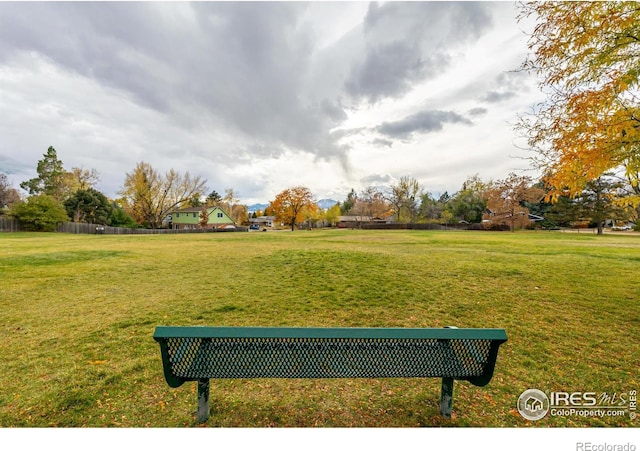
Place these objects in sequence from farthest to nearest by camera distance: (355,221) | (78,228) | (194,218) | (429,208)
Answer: (355,221) → (429,208) → (194,218) → (78,228)

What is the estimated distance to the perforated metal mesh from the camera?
2359mm

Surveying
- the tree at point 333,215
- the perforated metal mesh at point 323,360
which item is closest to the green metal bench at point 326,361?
the perforated metal mesh at point 323,360

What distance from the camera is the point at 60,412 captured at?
8.07 ft

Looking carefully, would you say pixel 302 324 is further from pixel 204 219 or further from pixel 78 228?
pixel 204 219

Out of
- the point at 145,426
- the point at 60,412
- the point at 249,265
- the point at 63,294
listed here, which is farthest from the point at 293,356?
the point at 249,265

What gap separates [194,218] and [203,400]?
2545 inches

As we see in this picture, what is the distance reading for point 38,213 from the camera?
31.4 m

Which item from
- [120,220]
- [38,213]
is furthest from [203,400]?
[120,220]

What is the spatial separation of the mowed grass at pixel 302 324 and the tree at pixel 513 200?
141 feet

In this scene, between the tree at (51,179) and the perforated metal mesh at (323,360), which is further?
the tree at (51,179)

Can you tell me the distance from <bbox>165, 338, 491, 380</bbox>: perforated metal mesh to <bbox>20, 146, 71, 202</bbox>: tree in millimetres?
61448

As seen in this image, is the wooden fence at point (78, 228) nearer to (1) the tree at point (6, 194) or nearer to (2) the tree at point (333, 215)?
(1) the tree at point (6, 194)

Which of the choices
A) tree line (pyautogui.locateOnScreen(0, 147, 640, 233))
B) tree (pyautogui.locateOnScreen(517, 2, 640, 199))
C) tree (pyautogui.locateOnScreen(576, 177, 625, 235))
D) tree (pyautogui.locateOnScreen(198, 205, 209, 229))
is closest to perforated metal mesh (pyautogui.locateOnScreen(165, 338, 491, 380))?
tree (pyautogui.locateOnScreen(517, 2, 640, 199))

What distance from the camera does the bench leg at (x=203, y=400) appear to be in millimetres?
2349
